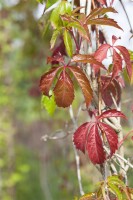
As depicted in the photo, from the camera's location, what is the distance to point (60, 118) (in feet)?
16.7

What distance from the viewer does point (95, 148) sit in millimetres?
1032

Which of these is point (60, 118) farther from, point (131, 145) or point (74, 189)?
point (131, 145)

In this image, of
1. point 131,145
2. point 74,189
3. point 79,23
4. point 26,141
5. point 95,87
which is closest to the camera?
point 79,23

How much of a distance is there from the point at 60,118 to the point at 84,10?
153 inches

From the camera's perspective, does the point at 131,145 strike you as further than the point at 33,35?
No

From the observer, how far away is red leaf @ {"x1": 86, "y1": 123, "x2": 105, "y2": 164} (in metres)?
1.03

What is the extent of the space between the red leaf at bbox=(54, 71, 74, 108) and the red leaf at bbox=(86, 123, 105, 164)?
0.39ft

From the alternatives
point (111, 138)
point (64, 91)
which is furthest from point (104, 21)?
point (111, 138)

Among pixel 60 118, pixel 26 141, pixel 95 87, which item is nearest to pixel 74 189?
pixel 60 118

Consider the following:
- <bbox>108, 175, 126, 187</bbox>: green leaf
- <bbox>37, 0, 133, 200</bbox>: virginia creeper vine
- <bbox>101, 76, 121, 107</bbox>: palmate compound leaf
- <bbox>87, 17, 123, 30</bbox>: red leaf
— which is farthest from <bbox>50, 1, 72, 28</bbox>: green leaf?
<bbox>108, 175, 126, 187</bbox>: green leaf

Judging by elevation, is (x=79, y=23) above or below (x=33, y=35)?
below

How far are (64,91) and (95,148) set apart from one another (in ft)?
0.59

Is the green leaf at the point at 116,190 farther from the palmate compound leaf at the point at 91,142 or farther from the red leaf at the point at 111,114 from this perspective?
the red leaf at the point at 111,114

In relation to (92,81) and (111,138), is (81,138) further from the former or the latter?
(92,81)
